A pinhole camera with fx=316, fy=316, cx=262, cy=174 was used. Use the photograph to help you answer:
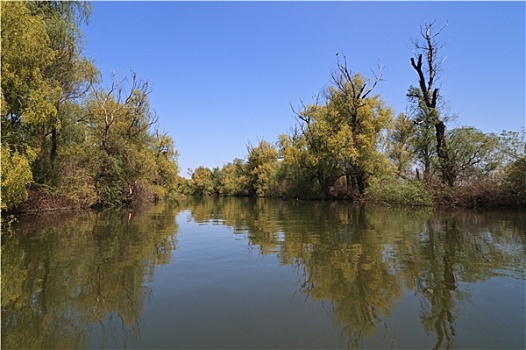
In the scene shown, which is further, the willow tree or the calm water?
the willow tree

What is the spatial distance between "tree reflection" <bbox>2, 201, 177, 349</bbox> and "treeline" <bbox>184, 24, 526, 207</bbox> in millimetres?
20570

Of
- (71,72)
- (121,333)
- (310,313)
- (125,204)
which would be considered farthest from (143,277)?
(125,204)

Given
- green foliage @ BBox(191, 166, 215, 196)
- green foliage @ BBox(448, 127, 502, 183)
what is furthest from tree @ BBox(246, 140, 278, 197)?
green foliage @ BBox(448, 127, 502, 183)

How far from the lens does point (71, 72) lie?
66.1ft

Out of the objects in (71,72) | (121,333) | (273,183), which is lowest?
(121,333)

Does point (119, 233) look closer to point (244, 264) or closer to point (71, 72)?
point (244, 264)

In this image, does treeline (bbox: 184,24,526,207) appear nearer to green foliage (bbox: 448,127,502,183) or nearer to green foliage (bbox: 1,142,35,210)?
Result: green foliage (bbox: 448,127,502,183)

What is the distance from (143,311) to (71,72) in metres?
20.8

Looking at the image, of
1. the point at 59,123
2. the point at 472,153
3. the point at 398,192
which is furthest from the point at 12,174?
the point at 472,153

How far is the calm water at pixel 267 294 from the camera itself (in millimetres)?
3510

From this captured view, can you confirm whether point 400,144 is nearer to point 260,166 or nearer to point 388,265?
point 260,166

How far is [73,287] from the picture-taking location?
206 inches

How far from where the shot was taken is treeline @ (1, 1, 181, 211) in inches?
537

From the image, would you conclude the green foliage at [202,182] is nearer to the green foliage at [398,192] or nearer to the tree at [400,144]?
the tree at [400,144]
